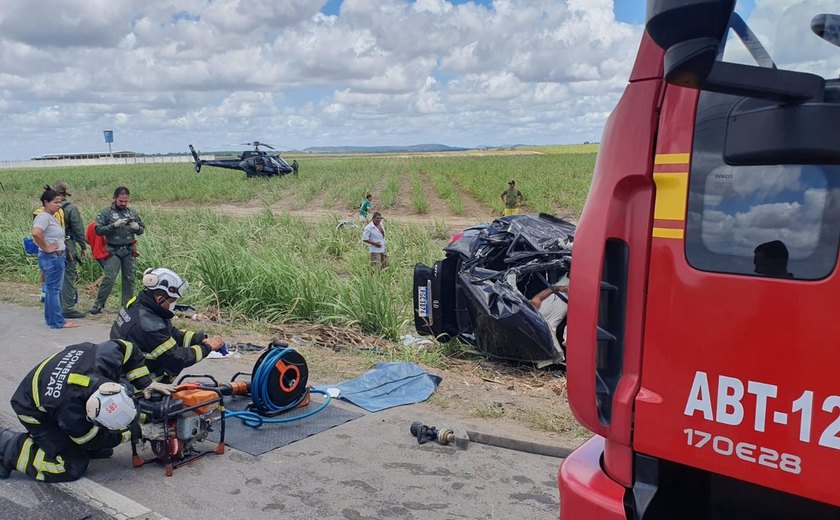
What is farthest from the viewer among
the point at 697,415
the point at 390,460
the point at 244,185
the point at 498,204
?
the point at 244,185

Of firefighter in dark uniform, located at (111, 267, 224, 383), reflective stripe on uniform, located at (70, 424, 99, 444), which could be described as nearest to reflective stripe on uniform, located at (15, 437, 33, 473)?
reflective stripe on uniform, located at (70, 424, 99, 444)

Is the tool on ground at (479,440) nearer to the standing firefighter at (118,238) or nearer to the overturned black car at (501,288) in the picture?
the overturned black car at (501,288)

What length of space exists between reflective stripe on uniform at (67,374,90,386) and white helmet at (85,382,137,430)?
186 mm

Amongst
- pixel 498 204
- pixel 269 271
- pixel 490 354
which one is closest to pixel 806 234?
pixel 490 354

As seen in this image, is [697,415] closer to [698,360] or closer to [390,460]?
[698,360]

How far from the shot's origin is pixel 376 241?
1205 centimetres

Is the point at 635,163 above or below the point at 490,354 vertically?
above

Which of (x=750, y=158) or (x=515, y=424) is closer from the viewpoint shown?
(x=750, y=158)

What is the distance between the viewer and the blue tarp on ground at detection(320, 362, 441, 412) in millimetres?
6125

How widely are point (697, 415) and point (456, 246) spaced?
5732mm

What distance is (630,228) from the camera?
6.95 ft

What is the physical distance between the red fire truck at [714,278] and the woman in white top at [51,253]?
846 centimetres

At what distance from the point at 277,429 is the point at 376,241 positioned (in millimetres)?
6801

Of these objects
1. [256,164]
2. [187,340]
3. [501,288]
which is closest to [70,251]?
[187,340]
